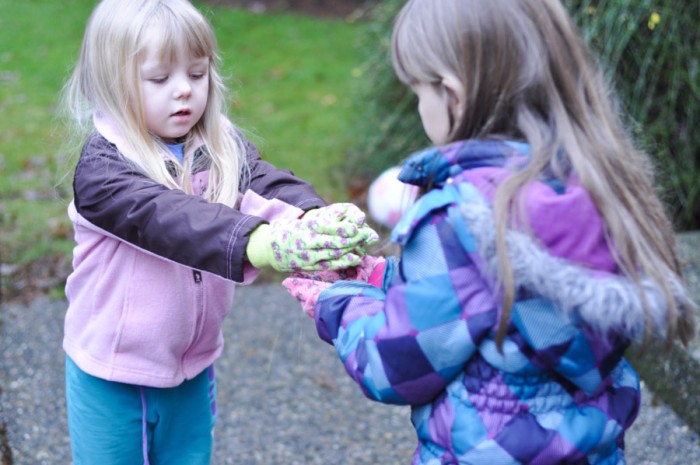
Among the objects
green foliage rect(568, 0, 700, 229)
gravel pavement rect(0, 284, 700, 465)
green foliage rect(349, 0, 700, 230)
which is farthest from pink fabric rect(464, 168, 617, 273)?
green foliage rect(568, 0, 700, 229)

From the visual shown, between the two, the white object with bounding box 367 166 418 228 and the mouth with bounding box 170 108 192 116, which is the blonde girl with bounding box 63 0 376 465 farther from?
the white object with bounding box 367 166 418 228

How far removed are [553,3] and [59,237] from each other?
161 inches

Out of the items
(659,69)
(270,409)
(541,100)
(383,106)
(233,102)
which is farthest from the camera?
(383,106)

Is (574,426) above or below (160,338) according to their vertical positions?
above

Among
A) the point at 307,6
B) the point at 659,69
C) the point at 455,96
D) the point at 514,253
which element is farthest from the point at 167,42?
the point at 307,6

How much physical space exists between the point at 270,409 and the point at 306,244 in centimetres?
187

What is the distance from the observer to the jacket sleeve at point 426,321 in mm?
1581

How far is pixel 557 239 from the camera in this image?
61.4 inches

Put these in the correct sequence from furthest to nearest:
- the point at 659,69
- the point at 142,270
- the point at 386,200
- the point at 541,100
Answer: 1. the point at 386,200
2. the point at 659,69
3. the point at 142,270
4. the point at 541,100

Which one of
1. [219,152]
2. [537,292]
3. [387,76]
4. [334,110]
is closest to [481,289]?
[537,292]

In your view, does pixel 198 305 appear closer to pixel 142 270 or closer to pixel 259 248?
pixel 142 270

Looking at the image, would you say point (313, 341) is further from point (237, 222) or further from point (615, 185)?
point (615, 185)

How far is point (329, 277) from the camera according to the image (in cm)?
204

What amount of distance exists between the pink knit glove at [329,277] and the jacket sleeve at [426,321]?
0.95 ft
